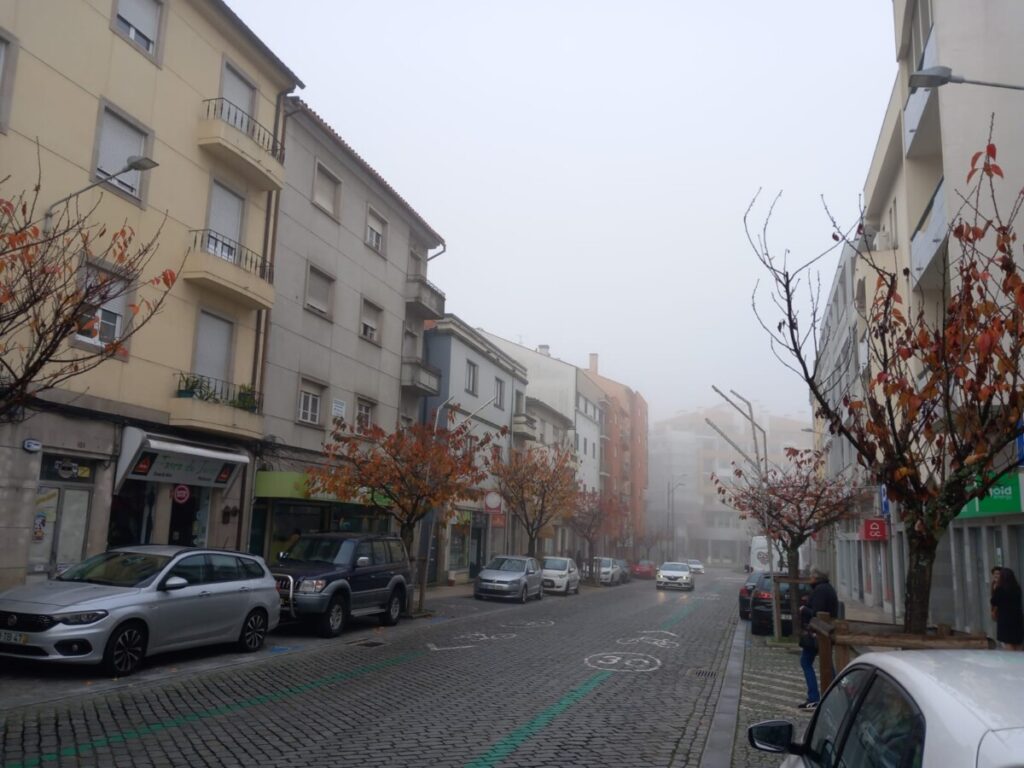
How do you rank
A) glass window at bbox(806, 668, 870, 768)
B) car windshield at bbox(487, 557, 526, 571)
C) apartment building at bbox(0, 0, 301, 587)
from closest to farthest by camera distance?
glass window at bbox(806, 668, 870, 768)
apartment building at bbox(0, 0, 301, 587)
car windshield at bbox(487, 557, 526, 571)

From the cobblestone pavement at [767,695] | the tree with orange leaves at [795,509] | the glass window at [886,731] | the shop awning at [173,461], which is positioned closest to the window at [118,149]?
the shop awning at [173,461]

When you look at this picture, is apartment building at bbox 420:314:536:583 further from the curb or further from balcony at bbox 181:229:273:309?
the curb

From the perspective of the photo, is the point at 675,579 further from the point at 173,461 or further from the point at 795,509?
the point at 173,461

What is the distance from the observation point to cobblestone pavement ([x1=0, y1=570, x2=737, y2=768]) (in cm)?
786

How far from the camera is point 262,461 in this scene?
22.8 meters

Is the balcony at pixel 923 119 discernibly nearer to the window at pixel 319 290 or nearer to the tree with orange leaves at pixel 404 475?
the tree with orange leaves at pixel 404 475

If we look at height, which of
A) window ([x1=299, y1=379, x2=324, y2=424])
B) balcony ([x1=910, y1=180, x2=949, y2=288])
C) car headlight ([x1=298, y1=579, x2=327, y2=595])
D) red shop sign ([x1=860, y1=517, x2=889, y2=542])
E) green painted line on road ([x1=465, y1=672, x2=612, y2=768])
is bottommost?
green painted line on road ([x1=465, y1=672, x2=612, y2=768])

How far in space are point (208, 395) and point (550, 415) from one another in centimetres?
3626

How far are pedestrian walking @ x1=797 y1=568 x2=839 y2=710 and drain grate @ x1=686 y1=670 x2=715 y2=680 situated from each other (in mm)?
1547

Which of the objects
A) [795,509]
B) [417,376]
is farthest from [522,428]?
[795,509]

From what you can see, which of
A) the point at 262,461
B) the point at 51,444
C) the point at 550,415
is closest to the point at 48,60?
the point at 51,444

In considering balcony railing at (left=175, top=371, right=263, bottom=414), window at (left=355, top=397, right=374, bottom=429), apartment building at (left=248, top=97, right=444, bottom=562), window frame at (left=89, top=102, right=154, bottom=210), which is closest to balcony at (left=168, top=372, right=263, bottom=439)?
balcony railing at (left=175, top=371, right=263, bottom=414)

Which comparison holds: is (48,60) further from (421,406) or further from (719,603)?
(719,603)

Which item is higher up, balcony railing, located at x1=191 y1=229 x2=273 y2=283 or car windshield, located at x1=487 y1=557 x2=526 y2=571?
balcony railing, located at x1=191 y1=229 x2=273 y2=283
